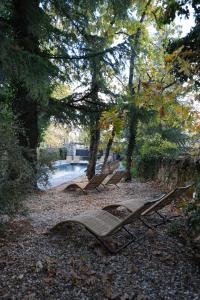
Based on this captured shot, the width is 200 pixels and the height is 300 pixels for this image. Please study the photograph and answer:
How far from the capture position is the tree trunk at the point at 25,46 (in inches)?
311

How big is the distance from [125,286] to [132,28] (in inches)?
269

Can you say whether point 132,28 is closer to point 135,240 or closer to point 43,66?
point 43,66

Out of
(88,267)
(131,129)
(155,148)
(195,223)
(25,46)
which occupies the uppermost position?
(25,46)

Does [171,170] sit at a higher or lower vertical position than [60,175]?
higher

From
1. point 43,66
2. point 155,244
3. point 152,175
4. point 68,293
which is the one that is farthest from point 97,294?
point 152,175

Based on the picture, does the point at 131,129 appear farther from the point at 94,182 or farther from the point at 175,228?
the point at 175,228

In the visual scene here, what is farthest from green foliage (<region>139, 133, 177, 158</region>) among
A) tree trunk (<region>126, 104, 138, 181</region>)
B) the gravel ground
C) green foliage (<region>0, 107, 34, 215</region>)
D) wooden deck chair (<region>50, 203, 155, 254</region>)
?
green foliage (<region>0, 107, 34, 215</region>)

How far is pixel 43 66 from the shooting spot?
630 centimetres

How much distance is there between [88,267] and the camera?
11.0 ft

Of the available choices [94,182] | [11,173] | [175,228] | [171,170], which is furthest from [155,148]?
[11,173]

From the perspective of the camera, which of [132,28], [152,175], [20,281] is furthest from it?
[152,175]

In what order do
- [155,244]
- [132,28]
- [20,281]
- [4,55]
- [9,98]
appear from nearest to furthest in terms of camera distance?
[20,281], [155,244], [4,55], [132,28], [9,98]

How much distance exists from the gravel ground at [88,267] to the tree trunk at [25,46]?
383 cm

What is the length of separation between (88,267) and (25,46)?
22.5 feet
